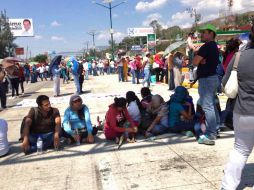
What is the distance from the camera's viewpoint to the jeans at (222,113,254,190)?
10.9ft

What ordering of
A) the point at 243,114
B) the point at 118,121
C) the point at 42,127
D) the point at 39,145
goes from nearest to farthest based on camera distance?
the point at 243,114 < the point at 39,145 < the point at 42,127 < the point at 118,121

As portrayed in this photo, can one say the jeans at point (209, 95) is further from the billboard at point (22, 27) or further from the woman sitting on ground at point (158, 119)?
the billboard at point (22, 27)

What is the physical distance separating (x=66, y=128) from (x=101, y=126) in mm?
1127

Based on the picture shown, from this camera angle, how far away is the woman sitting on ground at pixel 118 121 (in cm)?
612

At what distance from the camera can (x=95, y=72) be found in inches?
1387

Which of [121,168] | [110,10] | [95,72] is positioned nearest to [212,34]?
[121,168]

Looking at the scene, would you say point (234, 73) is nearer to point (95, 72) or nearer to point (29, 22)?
point (95, 72)

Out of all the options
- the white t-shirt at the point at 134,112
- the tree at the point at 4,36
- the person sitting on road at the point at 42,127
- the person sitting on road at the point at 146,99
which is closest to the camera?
the person sitting on road at the point at 42,127

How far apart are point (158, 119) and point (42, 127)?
2.09m

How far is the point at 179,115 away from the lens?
21.1ft

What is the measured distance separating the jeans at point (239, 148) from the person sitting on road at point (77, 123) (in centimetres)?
317

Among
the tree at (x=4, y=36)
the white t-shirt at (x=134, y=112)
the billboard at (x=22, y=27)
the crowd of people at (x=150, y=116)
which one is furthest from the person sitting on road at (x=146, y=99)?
the billboard at (x=22, y=27)

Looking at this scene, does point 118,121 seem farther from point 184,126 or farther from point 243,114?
point 243,114

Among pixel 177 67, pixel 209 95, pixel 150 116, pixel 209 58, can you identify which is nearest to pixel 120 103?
pixel 150 116
